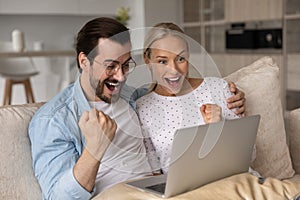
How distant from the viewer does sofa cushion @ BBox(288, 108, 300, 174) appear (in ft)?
6.21

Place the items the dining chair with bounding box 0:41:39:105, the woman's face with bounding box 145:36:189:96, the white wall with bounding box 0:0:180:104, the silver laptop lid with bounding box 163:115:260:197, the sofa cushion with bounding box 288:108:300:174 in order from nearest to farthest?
the silver laptop lid with bounding box 163:115:260:197 → the woman's face with bounding box 145:36:189:96 → the sofa cushion with bounding box 288:108:300:174 → the dining chair with bounding box 0:41:39:105 → the white wall with bounding box 0:0:180:104

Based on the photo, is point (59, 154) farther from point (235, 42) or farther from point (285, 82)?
point (235, 42)

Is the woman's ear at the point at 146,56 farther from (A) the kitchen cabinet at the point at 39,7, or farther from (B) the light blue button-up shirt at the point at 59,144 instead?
(A) the kitchen cabinet at the point at 39,7

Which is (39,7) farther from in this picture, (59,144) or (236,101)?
(59,144)

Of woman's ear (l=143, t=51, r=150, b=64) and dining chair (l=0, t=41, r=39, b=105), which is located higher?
woman's ear (l=143, t=51, r=150, b=64)

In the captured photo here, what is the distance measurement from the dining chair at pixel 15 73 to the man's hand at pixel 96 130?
11.4 feet

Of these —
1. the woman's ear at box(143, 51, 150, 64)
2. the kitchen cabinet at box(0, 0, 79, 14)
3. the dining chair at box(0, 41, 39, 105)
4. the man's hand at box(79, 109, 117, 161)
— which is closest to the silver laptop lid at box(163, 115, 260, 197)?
the man's hand at box(79, 109, 117, 161)

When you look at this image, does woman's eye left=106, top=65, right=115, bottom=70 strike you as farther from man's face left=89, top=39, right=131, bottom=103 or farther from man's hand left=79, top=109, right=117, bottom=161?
man's hand left=79, top=109, right=117, bottom=161

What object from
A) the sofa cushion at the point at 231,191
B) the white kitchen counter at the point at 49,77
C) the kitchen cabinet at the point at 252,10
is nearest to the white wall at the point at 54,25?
the white kitchen counter at the point at 49,77

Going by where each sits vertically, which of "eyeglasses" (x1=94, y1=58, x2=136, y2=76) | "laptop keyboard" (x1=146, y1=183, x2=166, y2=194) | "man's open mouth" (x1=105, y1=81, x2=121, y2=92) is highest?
"eyeglasses" (x1=94, y1=58, x2=136, y2=76)

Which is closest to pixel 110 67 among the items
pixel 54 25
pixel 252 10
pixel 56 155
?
pixel 56 155

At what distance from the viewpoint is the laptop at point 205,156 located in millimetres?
1146

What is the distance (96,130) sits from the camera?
3.98ft

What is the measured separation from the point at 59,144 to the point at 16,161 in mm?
162
